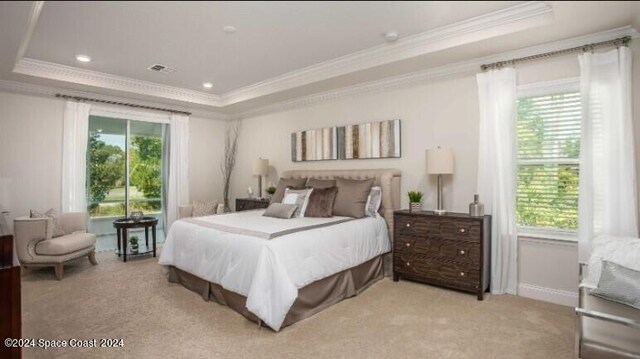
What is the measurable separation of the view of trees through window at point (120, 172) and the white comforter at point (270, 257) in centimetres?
243

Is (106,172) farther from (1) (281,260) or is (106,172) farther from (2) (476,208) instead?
(2) (476,208)

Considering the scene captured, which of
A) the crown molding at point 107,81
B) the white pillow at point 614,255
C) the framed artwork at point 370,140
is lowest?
the white pillow at point 614,255

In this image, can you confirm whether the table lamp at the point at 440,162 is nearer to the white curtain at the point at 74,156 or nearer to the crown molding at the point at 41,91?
the crown molding at the point at 41,91

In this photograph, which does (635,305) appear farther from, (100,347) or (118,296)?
(118,296)

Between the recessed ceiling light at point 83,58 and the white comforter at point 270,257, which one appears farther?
the recessed ceiling light at point 83,58

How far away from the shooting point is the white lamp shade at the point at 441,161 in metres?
3.62

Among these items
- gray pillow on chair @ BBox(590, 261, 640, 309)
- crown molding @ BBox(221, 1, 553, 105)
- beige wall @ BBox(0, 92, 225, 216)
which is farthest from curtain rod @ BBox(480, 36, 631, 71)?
beige wall @ BBox(0, 92, 225, 216)

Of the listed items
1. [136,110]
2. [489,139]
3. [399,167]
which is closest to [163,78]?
[136,110]

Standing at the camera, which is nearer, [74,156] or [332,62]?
[332,62]

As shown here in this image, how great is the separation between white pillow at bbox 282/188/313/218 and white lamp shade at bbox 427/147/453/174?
1.50m

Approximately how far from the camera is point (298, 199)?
4.21 meters

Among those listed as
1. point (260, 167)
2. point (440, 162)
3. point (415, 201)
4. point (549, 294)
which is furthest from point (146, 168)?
point (549, 294)

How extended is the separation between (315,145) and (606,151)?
11.2 ft

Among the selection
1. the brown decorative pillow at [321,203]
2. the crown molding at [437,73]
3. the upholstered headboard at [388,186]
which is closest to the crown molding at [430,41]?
the crown molding at [437,73]
